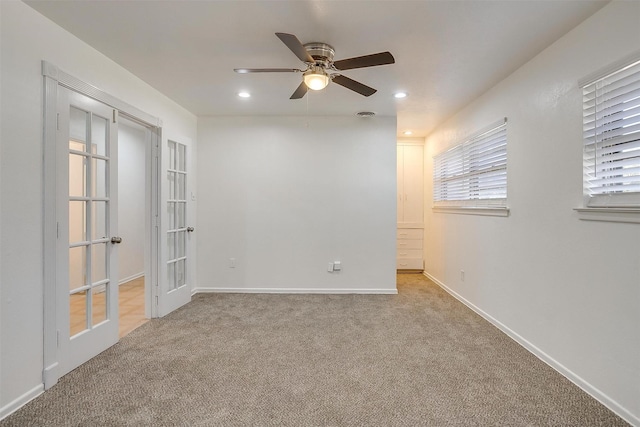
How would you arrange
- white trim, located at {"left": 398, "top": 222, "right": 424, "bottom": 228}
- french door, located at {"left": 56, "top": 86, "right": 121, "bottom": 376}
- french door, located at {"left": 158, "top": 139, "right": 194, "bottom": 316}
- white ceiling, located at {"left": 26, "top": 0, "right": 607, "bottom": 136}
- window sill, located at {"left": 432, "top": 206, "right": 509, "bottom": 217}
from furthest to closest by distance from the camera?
white trim, located at {"left": 398, "top": 222, "right": 424, "bottom": 228} < french door, located at {"left": 158, "top": 139, "right": 194, "bottom": 316} < window sill, located at {"left": 432, "top": 206, "right": 509, "bottom": 217} < french door, located at {"left": 56, "top": 86, "right": 121, "bottom": 376} < white ceiling, located at {"left": 26, "top": 0, "right": 607, "bottom": 136}

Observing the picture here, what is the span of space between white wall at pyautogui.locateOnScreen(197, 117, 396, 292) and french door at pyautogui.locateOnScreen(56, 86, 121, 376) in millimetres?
1757

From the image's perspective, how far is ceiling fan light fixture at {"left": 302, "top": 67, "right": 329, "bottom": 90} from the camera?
93.8 inches

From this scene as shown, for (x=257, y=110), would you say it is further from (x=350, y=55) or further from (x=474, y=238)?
(x=474, y=238)

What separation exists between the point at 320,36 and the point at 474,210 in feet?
8.62

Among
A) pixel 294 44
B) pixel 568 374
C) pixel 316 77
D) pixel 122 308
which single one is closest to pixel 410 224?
pixel 568 374

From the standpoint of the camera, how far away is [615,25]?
6.26 ft

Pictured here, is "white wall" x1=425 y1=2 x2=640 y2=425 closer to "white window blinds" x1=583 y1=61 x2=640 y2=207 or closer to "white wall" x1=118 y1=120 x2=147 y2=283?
"white window blinds" x1=583 y1=61 x2=640 y2=207

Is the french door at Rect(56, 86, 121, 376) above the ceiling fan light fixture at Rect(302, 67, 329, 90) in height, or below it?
below

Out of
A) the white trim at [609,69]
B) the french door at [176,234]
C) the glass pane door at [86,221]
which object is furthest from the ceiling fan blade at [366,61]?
the french door at [176,234]

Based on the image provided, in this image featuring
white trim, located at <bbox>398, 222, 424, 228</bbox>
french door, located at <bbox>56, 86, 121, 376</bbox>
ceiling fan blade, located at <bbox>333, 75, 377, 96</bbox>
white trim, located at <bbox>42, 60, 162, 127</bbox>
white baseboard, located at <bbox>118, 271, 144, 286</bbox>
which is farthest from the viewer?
white trim, located at <bbox>398, 222, 424, 228</bbox>

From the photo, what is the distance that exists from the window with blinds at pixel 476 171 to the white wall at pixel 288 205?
896 mm

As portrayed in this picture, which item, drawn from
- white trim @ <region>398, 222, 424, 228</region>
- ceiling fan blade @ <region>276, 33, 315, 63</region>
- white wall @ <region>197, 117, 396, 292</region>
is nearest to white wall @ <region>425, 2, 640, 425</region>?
white wall @ <region>197, 117, 396, 292</region>

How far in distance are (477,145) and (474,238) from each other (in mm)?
1110

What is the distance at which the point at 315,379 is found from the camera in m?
2.27
